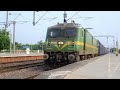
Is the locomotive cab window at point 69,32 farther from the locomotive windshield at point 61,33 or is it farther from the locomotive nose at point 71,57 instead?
the locomotive nose at point 71,57

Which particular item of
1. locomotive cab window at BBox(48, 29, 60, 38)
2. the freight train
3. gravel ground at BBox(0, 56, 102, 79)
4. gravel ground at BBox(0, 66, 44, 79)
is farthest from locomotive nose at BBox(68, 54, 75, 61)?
gravel ground at BBox(0, 66, 44, 79)

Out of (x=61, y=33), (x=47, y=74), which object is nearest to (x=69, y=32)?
(x=61, y=33)

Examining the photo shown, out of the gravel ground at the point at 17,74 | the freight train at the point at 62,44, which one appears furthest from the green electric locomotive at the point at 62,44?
the gravel ground at the point at 17,74

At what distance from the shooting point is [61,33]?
75.1 ft

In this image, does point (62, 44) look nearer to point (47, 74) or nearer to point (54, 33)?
point (54, 33)

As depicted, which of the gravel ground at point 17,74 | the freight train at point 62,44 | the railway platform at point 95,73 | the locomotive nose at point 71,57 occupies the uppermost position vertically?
the freight train at point 62,44

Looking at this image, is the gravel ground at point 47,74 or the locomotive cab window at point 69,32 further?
the locomotive cab window at point 69,32

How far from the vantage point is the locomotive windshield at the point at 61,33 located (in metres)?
22.8
